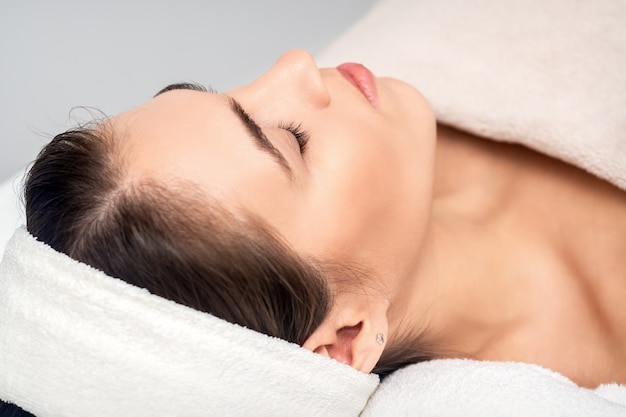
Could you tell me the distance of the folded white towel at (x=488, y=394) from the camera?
88cm

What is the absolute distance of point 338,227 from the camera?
2.86ft

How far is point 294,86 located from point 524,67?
0.49 m

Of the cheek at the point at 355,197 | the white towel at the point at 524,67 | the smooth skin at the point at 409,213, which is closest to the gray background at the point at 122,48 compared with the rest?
the white towel at the point at 524,67

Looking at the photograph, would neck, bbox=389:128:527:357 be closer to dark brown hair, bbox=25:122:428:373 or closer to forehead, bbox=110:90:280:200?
dark brown hair, bbox=25:122:428:373

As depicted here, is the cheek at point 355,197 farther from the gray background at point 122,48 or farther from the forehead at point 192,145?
the gray background at point 122,48

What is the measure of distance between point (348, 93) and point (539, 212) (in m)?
0.42

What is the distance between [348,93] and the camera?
38.5 inches

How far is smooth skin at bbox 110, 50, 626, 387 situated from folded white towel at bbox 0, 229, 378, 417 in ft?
0.41

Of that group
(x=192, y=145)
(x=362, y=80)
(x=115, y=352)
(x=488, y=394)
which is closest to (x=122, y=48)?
(x=362, y=80)

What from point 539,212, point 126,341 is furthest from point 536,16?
point 126,341

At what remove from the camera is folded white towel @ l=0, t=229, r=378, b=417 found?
0.77 m

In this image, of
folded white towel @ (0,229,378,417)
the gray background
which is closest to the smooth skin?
folded white towel @ (0,229,378,417)

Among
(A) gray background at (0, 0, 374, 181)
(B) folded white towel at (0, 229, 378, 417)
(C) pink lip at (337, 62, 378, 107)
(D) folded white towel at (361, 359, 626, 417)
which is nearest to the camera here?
(B) folded white towel at (0, 229, 378, 417)

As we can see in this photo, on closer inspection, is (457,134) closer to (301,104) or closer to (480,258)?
(480,258)
